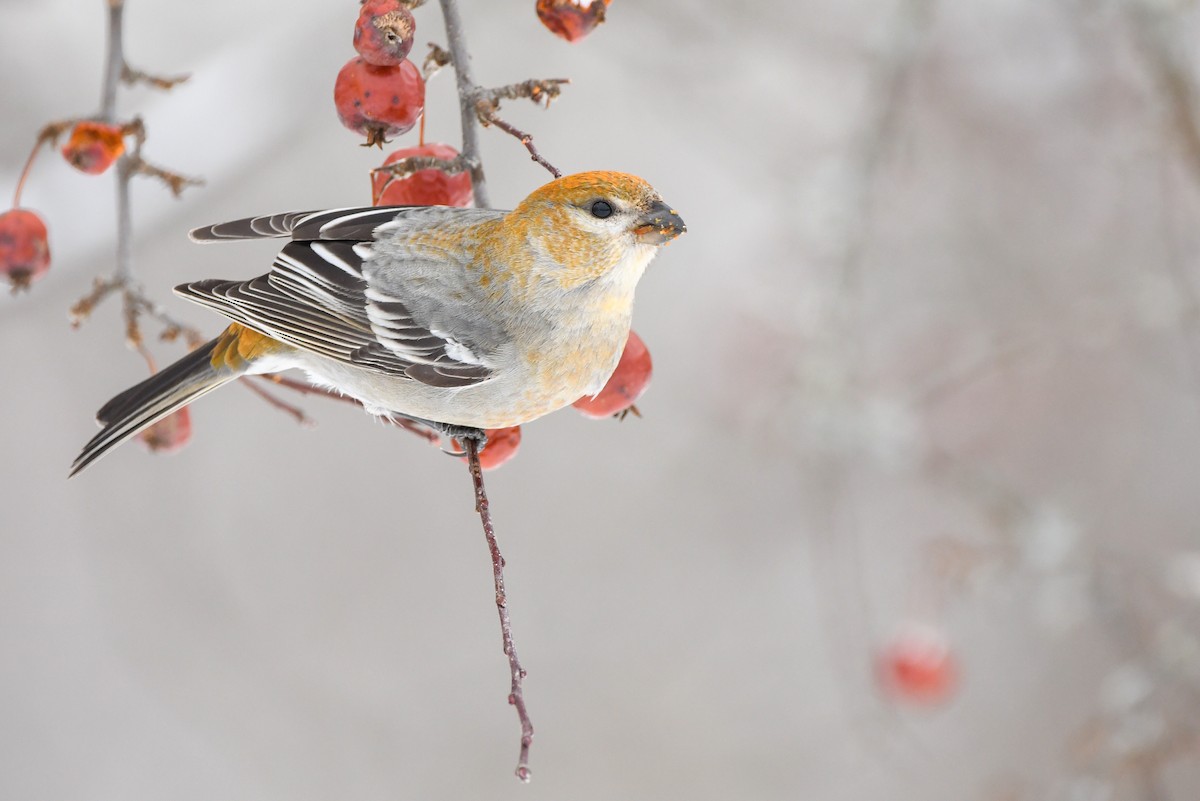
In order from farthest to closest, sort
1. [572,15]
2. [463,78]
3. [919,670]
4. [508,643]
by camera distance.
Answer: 1. [919,670]
2. [572,15]
3. [463,78]
4. [508,643]

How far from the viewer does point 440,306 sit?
241 cm

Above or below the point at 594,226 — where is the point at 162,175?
below

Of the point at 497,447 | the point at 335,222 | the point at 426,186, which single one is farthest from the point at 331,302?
the point at 497,447

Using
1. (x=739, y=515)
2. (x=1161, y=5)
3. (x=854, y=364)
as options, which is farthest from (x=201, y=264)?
(x=1161, y=5)

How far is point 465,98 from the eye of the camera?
1898mm

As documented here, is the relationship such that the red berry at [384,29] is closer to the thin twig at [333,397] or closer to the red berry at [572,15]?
the red berry at [572,15]

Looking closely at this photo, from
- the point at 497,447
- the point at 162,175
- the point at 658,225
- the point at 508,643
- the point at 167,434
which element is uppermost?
the point at 658,225

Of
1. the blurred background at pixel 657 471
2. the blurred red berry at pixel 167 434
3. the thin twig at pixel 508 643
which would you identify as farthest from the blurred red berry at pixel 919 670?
the blurred red berry at pixel 167 434

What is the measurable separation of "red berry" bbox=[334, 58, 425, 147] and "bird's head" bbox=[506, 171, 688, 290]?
0.33 m

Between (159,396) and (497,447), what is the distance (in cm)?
79

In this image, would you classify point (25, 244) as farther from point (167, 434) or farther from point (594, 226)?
point (594, 226)

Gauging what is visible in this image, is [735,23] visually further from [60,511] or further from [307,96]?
[60,511]

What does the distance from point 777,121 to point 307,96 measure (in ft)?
7.51

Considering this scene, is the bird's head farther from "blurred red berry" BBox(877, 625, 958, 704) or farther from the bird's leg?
"blurred red berry" BBox(877, 625, 958, 704)
